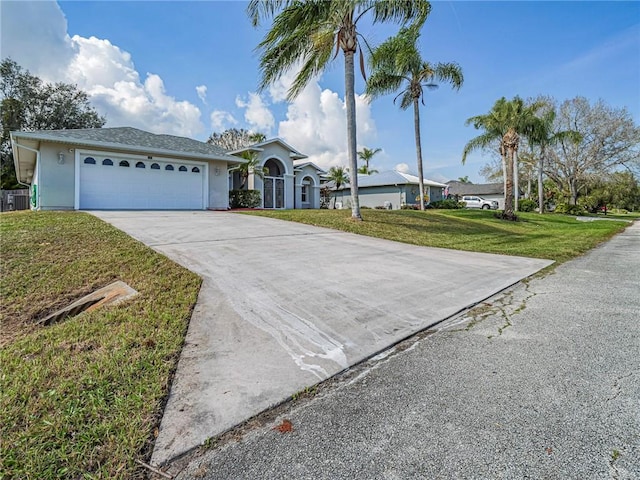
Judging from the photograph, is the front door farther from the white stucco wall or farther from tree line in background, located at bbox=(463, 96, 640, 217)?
tree line in background, located at bbox=(463, 96, 640, 217)

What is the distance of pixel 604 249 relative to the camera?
10.2 metres

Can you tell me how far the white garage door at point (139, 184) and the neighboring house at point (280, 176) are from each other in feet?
16.3

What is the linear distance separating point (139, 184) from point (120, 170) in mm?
951

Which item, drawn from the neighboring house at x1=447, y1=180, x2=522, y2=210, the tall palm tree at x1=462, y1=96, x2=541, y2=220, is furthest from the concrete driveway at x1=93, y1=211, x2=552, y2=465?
the neighboring house at x1=447, y1=180, x2=522, y2=210

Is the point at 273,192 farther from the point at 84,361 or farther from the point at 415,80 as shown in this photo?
the point at 84,361

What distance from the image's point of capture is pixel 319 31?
11.4 meters

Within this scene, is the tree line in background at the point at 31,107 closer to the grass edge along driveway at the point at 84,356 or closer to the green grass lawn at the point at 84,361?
the grass edge along driveway at the point at 84,356

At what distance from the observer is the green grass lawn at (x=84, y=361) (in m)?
1.78

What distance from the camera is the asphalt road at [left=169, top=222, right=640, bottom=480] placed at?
1718mm

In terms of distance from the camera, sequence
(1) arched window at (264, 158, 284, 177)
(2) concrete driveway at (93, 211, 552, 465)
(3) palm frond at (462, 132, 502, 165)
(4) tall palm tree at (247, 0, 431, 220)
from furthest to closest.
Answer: (1) arched window at (264, 158, 284, 177) → (3) palm frond at (462, 132, 502, 165) → (4) tall palm tree at (247, 0, 431, 220) → (2) concrete driveway at (93, 211, 552, 465)

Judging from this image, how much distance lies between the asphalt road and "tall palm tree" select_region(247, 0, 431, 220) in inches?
376

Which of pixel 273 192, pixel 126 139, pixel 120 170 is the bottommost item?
pixel 273 192

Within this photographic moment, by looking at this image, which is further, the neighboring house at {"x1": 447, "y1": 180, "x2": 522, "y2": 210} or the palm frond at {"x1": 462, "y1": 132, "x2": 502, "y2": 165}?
the neighboring house at {"x1": 447, "y1": 180, "x2": 522, "y2": 210}

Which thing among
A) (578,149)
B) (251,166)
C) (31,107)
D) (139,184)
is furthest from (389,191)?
(31,107)
